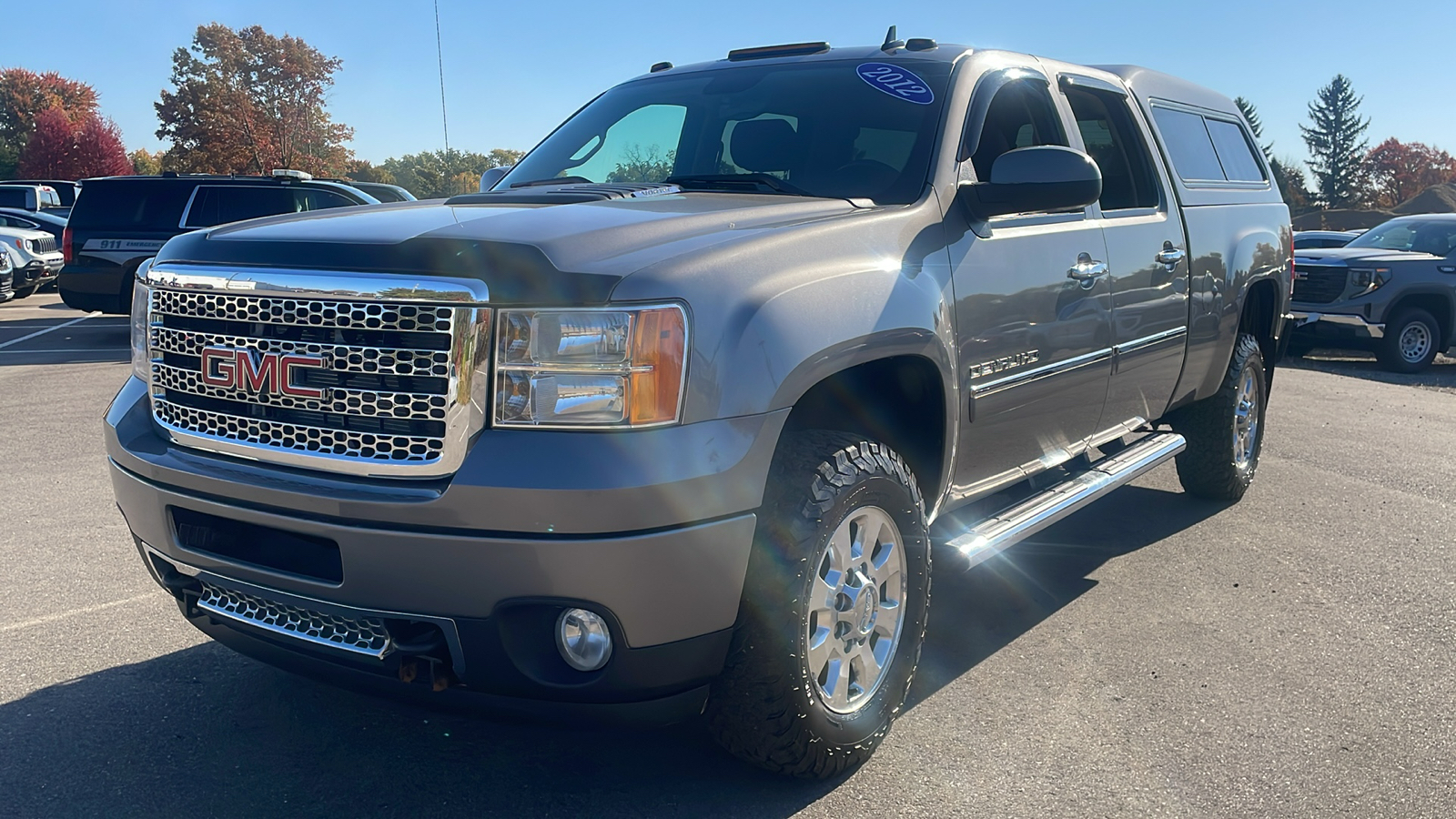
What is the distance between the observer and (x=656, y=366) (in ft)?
8.32

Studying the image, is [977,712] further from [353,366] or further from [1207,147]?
[1207,147]

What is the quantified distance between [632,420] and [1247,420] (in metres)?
4.93

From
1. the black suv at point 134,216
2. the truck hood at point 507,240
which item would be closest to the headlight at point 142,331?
the truck hood at point 507,240

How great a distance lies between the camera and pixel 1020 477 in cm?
412

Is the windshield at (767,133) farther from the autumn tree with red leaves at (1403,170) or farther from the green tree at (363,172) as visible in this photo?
the autumn tree with red leaves at (1403,170)

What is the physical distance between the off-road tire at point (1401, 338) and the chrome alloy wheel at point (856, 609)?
497 inches

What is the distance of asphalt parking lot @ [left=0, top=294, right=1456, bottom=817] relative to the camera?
3010 mm

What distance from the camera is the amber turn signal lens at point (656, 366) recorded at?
8.29 feet

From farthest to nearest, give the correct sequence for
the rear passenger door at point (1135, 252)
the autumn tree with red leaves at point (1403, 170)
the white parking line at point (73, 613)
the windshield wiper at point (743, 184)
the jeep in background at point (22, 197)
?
1. the autumn tree with red leaves at point (1403, 170)
2. the jeep in background at point (22, 197)
3. the rear passenger door at point (1135, 252)
4. the white parking line at point (73, 613)
5. the windshield wiper at point (743, 184)

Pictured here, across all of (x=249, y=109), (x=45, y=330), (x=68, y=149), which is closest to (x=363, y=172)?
(x=249, y=109)

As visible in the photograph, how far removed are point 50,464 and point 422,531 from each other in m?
5.32

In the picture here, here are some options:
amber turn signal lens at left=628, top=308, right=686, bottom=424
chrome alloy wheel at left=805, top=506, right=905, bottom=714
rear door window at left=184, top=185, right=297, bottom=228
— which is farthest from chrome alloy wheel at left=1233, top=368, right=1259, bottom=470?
rear door window at left=184, top=185, right=297, bottom=228

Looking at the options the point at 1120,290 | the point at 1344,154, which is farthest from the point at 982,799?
the point at 1344,154

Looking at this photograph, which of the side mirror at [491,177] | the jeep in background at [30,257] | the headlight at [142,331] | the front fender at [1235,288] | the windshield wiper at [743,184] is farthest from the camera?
the jeep in background at [30,257]
